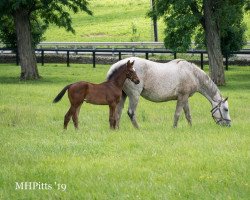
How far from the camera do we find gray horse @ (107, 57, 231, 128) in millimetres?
17312

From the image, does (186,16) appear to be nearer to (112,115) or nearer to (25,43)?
(25,43)

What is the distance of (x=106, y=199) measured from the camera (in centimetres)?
958

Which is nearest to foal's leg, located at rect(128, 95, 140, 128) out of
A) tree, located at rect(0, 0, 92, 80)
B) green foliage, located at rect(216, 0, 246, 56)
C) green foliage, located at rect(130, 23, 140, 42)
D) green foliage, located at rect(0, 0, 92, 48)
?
green foliage, located at rect(0, 0, 92, 48)

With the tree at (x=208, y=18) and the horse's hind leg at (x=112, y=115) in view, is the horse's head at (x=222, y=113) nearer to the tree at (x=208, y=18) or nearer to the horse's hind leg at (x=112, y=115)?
the horse's hind leg at (x=112, y=115)

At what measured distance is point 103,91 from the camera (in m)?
16.1

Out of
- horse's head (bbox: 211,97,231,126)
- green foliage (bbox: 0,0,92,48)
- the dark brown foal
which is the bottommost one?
horse's head (bbox: 211,97,231,126)

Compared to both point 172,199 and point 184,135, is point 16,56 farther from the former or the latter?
point 172,199

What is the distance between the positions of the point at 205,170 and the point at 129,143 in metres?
2.99

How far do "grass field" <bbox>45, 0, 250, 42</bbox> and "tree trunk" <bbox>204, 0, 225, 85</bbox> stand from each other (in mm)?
40143

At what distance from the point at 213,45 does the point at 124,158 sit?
2485 cm

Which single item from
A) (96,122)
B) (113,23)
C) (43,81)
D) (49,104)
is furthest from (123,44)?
(96,122)

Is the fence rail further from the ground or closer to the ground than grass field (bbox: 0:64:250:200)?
closer to the ground

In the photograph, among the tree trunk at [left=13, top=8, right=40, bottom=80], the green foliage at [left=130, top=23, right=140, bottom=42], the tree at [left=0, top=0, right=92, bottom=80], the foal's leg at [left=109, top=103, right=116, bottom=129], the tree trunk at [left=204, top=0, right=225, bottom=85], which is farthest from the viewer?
the green foliage at [left=130, top=23, right=140, bottom=42]

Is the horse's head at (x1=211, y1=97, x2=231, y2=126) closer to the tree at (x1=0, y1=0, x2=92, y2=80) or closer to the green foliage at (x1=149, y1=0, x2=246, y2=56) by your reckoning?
the green foliage at (x1=149, y1=0, x2=246, y2=56)
